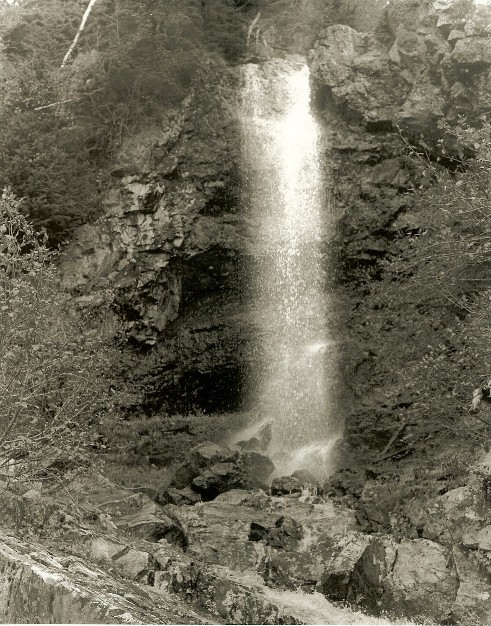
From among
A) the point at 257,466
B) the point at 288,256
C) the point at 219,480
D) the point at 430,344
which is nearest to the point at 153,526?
the point at 219,480

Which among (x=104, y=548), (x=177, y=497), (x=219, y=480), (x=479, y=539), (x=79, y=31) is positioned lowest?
(x=219, y=480)

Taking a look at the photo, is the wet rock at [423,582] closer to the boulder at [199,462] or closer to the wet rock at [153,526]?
the wet rock at [153,526]

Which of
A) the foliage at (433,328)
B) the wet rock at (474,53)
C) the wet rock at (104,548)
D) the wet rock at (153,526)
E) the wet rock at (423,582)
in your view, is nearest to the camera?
the wet rock at (104,548)

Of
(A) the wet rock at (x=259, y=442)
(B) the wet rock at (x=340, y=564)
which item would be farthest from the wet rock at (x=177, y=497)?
(A) the wet rock at (x=259, y=442)

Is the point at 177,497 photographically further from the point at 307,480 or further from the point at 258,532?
the point at 307,480

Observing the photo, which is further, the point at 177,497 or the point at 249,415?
the point at 249,415

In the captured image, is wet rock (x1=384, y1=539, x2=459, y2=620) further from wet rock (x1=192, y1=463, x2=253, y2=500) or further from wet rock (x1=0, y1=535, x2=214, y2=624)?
wet rock (x1=0, y1=535, x2=214, y2=624)
